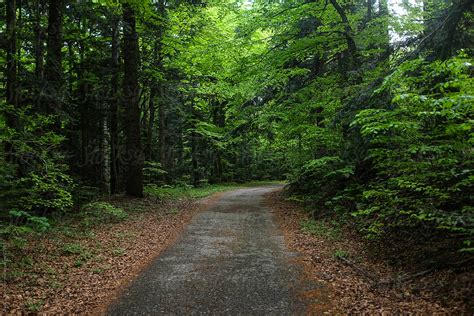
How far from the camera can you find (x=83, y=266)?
7.36 meters

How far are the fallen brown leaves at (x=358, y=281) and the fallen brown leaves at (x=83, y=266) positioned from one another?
378 centimetres

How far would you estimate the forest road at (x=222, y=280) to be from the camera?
5570 mm

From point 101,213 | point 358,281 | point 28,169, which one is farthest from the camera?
point 101,213

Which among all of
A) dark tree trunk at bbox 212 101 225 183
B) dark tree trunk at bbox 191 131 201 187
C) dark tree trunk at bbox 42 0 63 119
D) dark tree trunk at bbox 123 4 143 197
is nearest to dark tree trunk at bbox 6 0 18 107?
dark tree trunk at bbox 42 0 63 119

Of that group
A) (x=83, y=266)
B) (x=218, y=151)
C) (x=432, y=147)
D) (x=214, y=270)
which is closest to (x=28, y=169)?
(x=83, y=266)

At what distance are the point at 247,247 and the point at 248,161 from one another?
96.6ft

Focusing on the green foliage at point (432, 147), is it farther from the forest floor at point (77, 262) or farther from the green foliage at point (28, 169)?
the green foliage at point (28, 169)

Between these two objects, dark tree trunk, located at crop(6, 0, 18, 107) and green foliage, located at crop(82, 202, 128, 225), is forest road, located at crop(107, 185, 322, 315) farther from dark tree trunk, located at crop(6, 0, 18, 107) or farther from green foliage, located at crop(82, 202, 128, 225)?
dark tree trunk, located at crop(6, 0, 18, 107)

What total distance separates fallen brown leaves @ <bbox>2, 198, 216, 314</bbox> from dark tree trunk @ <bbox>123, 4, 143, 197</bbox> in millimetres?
3989

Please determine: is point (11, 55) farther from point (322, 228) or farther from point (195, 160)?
point (195, 160)

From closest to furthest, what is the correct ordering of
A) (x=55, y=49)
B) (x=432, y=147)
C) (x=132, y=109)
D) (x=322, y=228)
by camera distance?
(x=432, y=147) < (x=322, y=228) < (x=55, y=49) < (x=132, y=109)

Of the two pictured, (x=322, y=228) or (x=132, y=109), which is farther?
(x=132, y=109)

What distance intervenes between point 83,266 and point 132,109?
30.9ft

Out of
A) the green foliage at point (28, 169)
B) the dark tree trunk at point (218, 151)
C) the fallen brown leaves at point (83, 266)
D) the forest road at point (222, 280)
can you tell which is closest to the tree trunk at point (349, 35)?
the forest road at point (222, 280)
